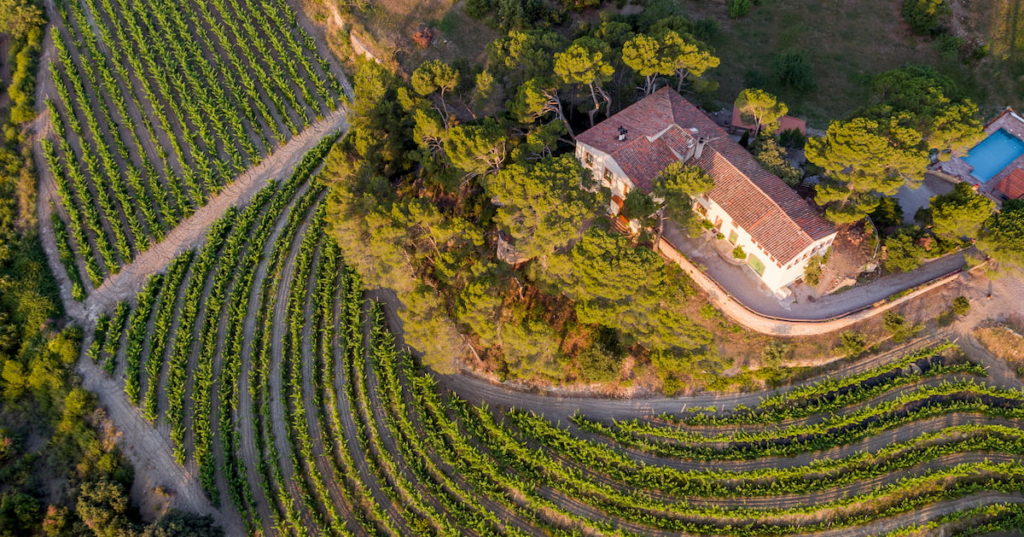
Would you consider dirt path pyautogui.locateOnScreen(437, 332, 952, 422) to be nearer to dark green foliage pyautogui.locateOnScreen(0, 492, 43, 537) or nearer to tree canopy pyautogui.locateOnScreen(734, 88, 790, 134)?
tree canopy pyautogui.locateOnScreen(734, 88, 790, 134)

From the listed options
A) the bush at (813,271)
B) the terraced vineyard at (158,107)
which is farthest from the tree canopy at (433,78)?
the bush at (813,271)

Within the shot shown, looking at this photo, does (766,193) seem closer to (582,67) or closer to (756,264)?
(756,264)

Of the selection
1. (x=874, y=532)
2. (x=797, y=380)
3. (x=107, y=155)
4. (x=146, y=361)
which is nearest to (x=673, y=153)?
(x=797, y=380)

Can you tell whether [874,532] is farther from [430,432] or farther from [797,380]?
[430,432]

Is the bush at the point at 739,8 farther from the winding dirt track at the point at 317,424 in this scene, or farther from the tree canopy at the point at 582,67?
the winding dirt track at the point at 317,424

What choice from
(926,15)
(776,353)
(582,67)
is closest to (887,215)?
(776,353)
